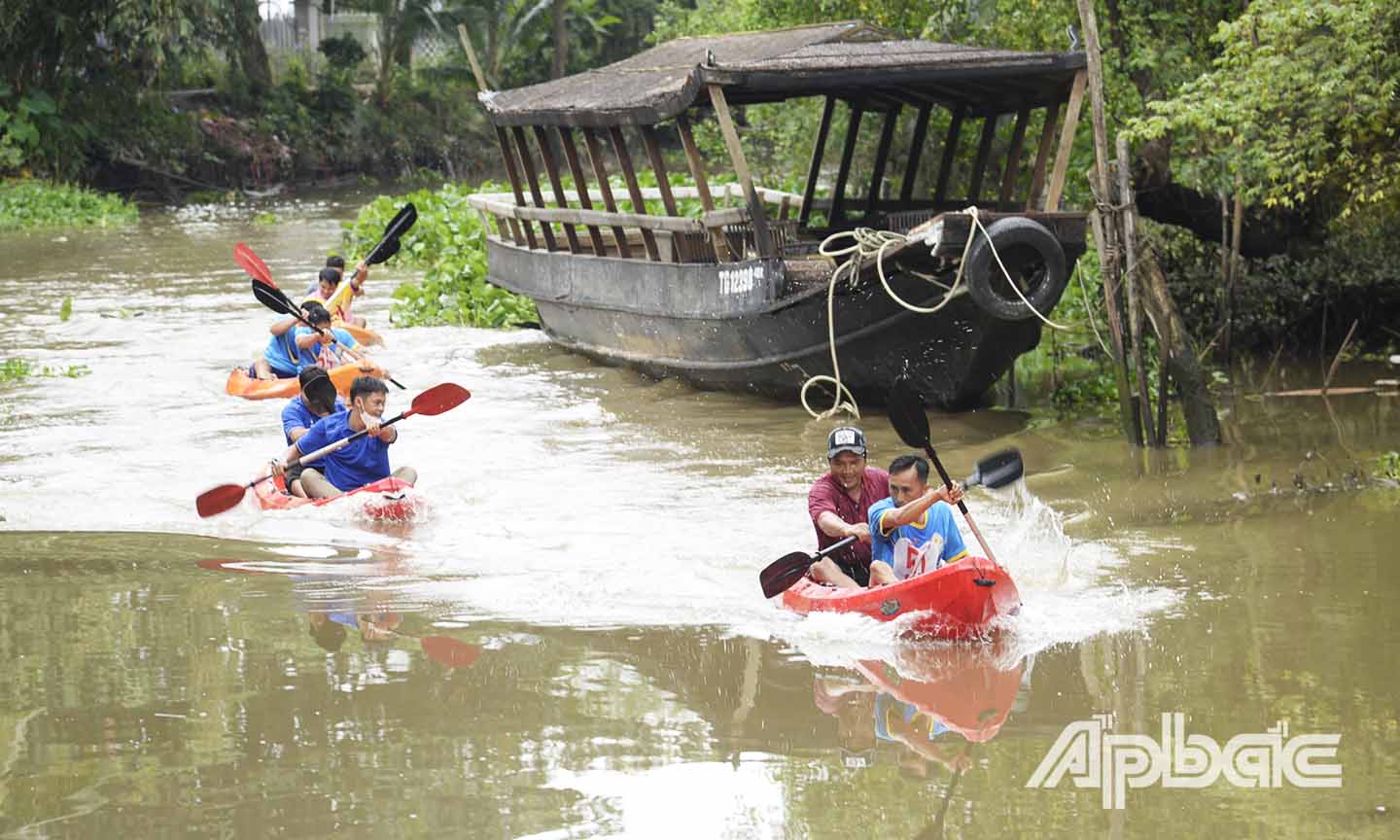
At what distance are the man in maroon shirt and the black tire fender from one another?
12.8ft

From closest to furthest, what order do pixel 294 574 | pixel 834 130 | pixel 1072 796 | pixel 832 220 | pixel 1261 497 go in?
pixel 1072 796
pixel 294 574
pixel 1261 497
pixel 832 220
pixel 834 130

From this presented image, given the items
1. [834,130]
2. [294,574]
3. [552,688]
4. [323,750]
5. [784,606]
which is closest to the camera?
[323,750]

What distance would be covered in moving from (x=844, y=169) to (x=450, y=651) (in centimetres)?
977

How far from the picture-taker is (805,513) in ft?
35.0

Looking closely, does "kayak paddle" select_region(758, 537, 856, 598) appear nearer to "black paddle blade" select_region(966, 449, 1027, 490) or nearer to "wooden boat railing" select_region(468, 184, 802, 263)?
"black paddle blade" select_region(966, 449, 1027, 490)

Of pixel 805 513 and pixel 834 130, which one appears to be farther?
pixel 834 130

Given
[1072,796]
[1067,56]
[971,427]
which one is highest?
[1067,56]

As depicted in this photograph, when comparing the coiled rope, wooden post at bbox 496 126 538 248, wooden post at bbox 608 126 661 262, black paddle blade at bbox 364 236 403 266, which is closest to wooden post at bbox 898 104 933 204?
wooden post at bbox 608 126 661 262

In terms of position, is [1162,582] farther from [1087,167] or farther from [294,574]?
[1087,167]

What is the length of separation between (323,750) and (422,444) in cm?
695

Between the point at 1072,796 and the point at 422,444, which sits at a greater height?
the point at 1072,796

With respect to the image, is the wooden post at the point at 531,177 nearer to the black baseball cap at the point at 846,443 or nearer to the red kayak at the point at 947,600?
the black baseball cap at the point at 846,443

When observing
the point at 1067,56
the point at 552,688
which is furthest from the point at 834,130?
the point at 552,688

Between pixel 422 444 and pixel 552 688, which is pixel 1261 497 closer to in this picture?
pixel 552 688
